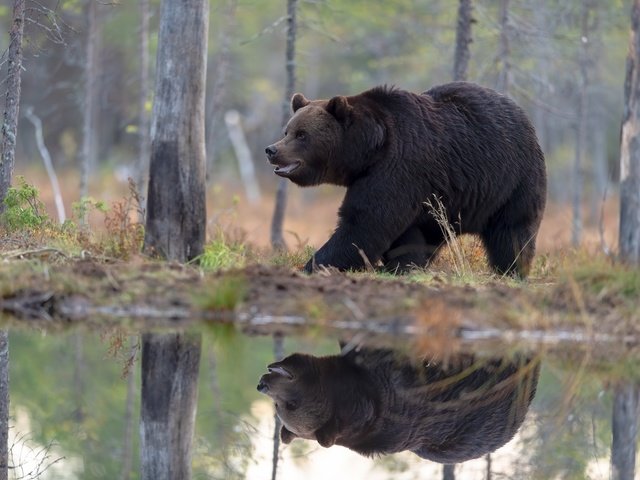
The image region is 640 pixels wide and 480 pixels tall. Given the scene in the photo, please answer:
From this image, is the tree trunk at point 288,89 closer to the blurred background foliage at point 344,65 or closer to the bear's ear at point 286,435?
the blurred background foliage at point 344,65

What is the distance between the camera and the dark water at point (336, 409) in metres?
7.35

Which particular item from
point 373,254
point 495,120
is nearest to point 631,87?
point 495,120

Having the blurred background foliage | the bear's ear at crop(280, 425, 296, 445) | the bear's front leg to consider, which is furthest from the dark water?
the blurred background foliage

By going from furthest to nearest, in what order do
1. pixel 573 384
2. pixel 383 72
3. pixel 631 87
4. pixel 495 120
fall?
pixel 383 72
pixel 495 120
pixel 631 87
pixel 573 384

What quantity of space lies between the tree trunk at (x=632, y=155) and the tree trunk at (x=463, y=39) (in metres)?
6.14

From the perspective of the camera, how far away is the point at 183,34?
11492 mm

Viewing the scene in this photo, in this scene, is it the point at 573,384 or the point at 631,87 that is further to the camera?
the point at 631,87

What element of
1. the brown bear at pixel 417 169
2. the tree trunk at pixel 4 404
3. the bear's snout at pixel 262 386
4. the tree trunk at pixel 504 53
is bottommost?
the tree trunk at pixel 4 404

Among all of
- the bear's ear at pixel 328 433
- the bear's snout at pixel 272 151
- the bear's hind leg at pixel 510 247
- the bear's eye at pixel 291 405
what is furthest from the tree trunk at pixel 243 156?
the bear's ear at pixel 328 433

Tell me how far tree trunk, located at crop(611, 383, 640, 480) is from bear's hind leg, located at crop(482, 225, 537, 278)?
4497mm

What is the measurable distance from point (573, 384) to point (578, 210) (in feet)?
52.0

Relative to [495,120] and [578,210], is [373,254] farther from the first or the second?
[578,210]

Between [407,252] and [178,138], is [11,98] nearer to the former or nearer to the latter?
[178,138]

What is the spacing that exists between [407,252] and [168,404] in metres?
4.80
